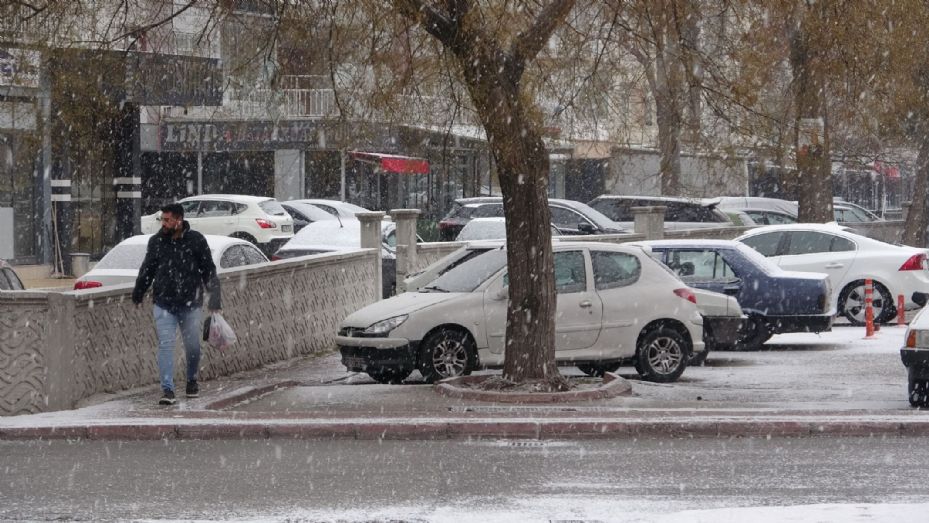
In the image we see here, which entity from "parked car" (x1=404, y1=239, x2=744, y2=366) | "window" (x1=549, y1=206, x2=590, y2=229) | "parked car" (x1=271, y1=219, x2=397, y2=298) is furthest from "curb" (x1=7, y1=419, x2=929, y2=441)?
"window" (x1=549, y1=206, x2=590, y2=229)

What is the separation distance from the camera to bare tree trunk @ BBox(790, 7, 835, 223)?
621 inches

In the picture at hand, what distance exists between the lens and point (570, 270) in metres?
16.0

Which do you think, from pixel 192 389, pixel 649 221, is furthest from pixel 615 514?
pixel 649 221

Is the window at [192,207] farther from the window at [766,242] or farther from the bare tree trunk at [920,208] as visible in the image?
the window at [766,242]

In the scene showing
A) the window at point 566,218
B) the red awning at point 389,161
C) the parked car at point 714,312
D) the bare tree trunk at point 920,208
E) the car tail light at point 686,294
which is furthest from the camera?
the red awning at point 389,161

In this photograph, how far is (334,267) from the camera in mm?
20266

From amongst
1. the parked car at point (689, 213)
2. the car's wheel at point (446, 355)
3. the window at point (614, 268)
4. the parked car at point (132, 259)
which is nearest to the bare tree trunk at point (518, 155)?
the car's wheel at point (446, 355)

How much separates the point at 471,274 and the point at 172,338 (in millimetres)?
3924

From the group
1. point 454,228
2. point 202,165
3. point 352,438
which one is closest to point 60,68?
point 352,438

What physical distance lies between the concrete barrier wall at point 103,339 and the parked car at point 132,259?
74cm

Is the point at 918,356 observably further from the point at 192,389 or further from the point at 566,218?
the point at 566,218

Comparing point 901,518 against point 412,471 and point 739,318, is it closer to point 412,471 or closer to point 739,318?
point 412,471

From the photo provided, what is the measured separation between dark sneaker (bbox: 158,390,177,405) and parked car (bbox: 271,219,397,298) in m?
11.2

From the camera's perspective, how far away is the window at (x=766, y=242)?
23062mm
